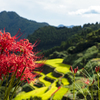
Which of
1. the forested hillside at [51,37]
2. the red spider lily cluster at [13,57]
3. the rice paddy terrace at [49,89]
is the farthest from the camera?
the forested hillside at [51,37]

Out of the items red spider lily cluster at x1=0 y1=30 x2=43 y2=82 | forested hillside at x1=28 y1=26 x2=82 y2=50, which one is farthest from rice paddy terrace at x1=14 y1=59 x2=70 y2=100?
forested hillside at x1=28 y1=26 x2=82 y2=50

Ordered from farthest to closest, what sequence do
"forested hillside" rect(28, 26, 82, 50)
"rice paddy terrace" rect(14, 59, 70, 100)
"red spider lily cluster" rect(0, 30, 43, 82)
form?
"forested hillside" rect(28, 26, 82, 50)
"rice paddy terrace" rect(14, 59, 70, 100)
"red spider lily cluster" rect(0, 30, 43, 82)

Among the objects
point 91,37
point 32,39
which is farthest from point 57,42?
point 91,37

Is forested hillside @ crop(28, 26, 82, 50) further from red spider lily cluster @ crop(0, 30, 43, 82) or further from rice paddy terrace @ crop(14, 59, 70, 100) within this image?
red spider lily cluster @ crop(0, 30, 43, 82)

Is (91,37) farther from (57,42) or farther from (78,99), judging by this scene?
(57,42)

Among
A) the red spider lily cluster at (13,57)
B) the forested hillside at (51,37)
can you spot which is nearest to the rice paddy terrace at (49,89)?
the red spider lily cluster at (13,57)

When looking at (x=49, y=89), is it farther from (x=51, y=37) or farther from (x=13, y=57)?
(x=51, y=37)

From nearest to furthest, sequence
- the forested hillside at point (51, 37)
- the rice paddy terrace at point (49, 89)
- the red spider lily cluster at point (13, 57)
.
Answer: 1. the red spider lily cluster at point (13, 57)
2. the rice paddy terrace at point (49, 89)
3. the forested hillside at point (51, 37)

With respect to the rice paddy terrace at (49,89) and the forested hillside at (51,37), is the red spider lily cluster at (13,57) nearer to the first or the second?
the rice paddy terrace at (49,89)

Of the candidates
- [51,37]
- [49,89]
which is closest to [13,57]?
[49,89]

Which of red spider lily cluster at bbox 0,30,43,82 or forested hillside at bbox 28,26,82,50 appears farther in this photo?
forested hillside at bbox 28,26,82,50

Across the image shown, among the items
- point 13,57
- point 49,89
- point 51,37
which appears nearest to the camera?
point 13,57

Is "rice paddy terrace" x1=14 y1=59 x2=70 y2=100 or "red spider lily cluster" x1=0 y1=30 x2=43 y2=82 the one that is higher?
"red spider lily cluster" x1=0 y1=30 x2=43 y2=82

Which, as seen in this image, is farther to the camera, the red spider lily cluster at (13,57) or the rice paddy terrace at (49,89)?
the rice paddy terrace at (49,89)
